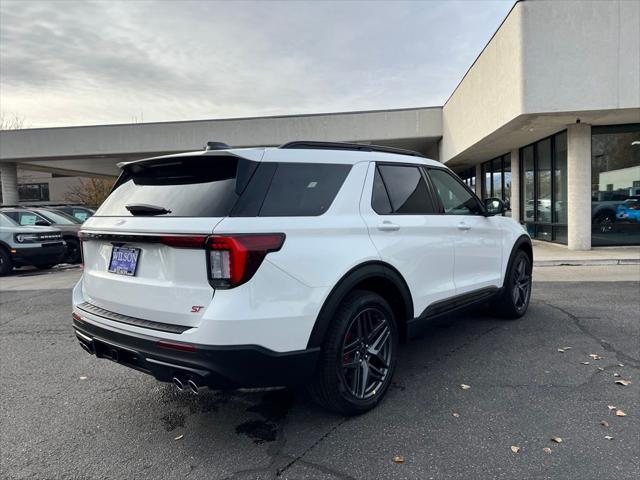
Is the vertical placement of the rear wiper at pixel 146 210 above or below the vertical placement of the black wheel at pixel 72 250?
above

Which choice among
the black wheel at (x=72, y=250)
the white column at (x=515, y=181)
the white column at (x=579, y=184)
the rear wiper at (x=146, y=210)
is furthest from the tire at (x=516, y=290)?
the white column at (x=515, y=181)

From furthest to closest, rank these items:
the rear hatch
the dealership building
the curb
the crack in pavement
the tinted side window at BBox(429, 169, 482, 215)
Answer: the dealership building → the curb → the tinted side window at BBox(429, 169, 482, 215) → the crack in pavement → the rear hatch

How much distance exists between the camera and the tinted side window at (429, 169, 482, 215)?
4.16 m

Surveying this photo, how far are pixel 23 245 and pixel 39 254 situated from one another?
387 mm

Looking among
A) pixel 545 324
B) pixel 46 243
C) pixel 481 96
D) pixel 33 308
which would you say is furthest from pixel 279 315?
pixel 481 96

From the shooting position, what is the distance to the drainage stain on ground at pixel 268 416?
2904 mm

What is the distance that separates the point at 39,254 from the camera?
10.8 meters

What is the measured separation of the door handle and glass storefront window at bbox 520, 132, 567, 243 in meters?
11.3

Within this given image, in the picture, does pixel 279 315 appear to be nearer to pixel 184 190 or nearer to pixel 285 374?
pixel 285 374

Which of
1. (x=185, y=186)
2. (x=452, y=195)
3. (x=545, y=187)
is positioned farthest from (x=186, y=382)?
(x=545, y=187)

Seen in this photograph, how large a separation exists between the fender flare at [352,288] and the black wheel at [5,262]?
1070cm

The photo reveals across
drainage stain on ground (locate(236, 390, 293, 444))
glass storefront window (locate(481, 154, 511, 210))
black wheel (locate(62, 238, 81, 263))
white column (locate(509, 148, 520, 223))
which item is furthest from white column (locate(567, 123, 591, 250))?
black wheel (locate(62, 238, 81, 263))

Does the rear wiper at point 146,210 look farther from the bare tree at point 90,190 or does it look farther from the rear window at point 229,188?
the bare tree at point 90,190

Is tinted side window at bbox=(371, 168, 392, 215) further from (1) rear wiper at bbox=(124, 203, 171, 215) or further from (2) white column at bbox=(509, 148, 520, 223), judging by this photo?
(2) white column at bbox=(509, 148, 520, 223)
